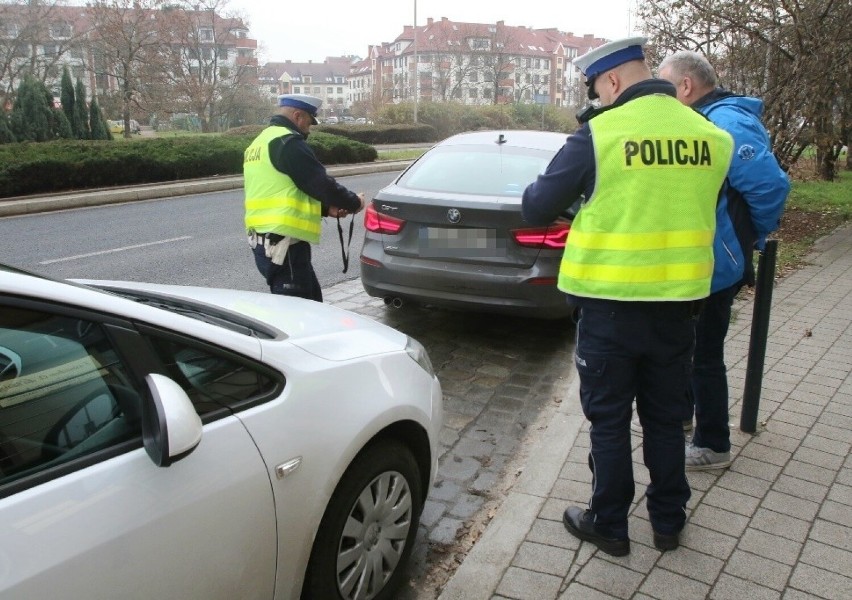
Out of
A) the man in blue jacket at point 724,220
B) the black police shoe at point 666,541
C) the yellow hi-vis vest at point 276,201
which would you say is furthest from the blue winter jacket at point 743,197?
the yellow hi-vis vest at point 276,201

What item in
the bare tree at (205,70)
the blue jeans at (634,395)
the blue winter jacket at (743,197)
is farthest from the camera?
the bare tree at (205,70)

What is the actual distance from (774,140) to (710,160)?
912 cm

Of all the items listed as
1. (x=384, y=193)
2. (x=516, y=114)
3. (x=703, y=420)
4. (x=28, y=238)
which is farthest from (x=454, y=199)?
(x=516, y=114)

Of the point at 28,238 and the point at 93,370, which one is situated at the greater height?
the point at 93,370

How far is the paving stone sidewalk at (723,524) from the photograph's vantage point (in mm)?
2643

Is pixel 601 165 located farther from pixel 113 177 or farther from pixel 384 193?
pixel 113 177

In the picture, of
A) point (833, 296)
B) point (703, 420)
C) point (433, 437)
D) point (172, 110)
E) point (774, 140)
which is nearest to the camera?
point (433, 437)

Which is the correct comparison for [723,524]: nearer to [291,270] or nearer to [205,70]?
[291,270]

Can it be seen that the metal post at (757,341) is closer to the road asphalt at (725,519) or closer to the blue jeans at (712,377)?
the road asphalt at (725,519)

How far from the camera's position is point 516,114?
162ft

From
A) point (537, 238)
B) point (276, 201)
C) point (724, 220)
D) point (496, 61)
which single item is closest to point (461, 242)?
point (537, 238)

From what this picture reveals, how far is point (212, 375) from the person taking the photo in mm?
2070

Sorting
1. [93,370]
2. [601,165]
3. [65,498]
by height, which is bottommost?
[65,498]

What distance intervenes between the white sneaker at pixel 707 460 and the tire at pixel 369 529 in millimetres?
1457
